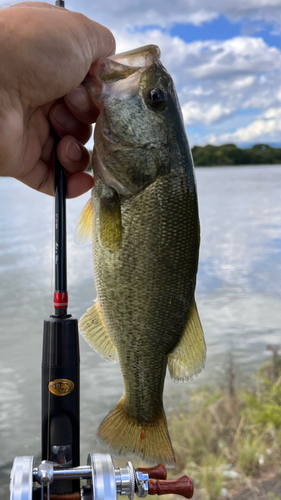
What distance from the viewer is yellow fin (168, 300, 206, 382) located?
1.18 m

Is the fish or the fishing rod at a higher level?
the fish

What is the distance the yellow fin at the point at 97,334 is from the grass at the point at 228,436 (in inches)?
128

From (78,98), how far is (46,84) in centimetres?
10

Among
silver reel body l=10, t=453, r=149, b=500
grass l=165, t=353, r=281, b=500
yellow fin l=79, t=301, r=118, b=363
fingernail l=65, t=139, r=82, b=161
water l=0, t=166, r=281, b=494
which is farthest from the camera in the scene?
water l=0, t=166, r=281, b=494

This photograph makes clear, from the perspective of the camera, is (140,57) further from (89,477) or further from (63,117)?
(89,477)

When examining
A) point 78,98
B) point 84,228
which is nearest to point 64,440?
point 84,228

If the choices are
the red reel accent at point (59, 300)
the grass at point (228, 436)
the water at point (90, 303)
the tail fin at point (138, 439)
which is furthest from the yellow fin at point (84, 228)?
the grass at point (228, 436)

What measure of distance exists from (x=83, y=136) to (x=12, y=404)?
4.21 m

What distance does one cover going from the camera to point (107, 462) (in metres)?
1.02

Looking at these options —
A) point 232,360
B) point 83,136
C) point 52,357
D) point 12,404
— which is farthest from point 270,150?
point 52,357

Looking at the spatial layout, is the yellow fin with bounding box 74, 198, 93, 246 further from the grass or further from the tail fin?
the grass

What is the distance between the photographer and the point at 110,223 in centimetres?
110

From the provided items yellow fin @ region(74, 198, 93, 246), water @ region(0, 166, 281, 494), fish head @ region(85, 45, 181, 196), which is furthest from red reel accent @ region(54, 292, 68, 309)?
water @ region(0, 166, 281, 494)

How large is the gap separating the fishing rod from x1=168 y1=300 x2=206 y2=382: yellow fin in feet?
0.75
